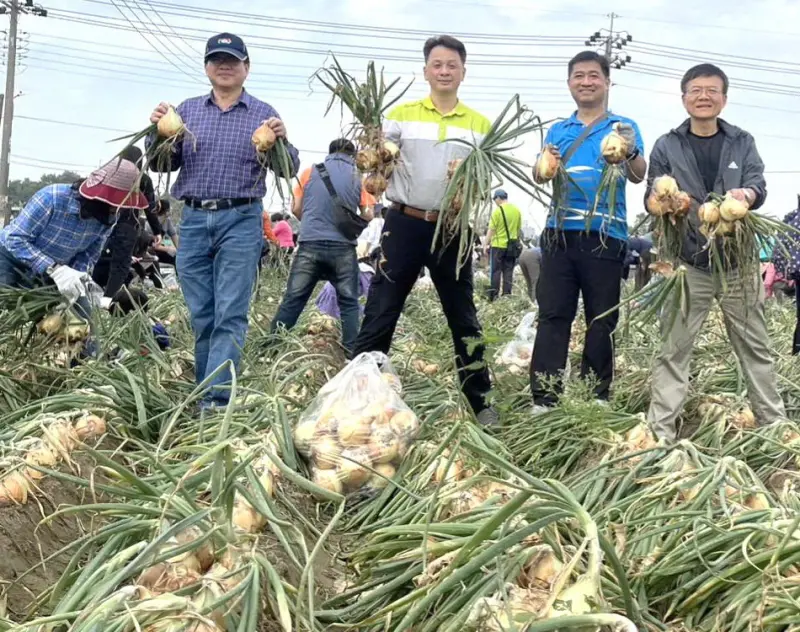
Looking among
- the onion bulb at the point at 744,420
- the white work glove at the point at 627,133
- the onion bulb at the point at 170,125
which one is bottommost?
the onion bulb at the point at 744,420

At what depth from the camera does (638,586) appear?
1.83 m

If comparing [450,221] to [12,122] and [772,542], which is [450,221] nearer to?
[772,542]

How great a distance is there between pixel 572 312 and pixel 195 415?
1.65m

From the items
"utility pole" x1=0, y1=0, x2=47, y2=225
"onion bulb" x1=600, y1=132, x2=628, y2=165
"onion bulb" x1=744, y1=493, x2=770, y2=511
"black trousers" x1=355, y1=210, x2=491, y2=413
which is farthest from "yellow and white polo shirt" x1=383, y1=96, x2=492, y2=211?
"utility pole" x1=0, y1=0, x2=47, y2=225

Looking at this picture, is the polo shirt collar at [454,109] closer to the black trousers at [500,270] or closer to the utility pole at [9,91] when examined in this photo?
the black trousers at [500,270]

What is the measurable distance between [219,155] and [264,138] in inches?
9.6

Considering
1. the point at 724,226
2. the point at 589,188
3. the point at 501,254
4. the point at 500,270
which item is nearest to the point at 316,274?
the point at 589,188

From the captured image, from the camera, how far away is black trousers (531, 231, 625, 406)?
336cm

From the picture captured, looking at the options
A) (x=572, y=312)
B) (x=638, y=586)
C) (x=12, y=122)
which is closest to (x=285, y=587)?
(x=638, y=586)

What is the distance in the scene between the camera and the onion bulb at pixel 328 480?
2.62 m

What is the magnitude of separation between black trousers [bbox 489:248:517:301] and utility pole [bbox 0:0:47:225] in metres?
12.2

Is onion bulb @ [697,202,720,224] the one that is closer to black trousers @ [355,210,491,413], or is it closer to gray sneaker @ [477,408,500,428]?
black trousers @ [355,210,491,413]

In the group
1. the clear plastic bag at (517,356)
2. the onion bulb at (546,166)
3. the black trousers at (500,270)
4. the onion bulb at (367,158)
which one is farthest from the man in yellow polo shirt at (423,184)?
the black trousers at (500,270)

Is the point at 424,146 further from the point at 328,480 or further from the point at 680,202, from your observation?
the point at 328,480
